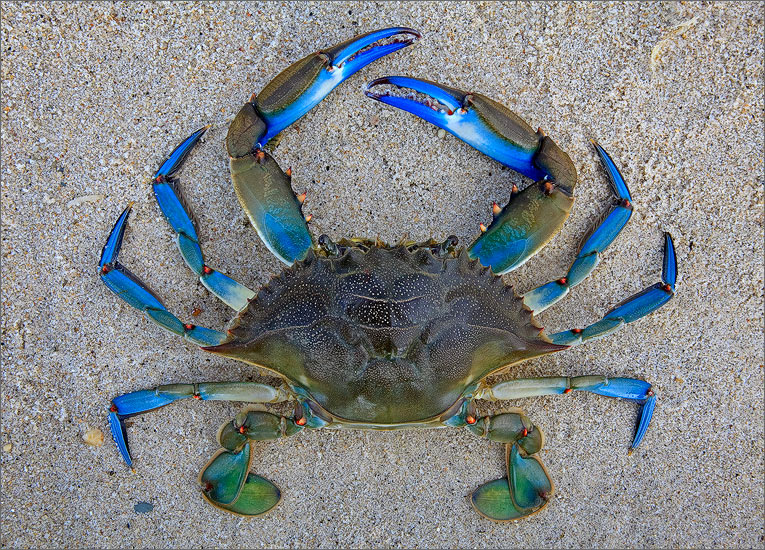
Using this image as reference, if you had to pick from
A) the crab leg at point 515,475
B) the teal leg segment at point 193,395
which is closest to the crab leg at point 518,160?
the crab leg at point 515,475

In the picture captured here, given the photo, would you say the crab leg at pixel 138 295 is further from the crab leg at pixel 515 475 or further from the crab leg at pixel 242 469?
the crab leg at pixel 515 475

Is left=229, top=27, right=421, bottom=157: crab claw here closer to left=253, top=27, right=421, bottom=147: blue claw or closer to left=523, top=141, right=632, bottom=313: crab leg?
left=253, top=27, right=421, bottom=147: blue claw

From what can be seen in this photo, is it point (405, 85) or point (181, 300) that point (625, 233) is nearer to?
point (405, 85)

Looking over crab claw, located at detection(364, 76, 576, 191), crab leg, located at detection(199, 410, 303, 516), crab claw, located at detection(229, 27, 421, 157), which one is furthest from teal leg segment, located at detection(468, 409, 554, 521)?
crab claw, located at detection(229, 27, 421, 157)

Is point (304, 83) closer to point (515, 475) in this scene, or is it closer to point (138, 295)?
point (138, 295)

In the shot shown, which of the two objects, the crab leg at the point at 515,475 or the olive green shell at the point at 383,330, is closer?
the olive green shell at the point at 383,330
